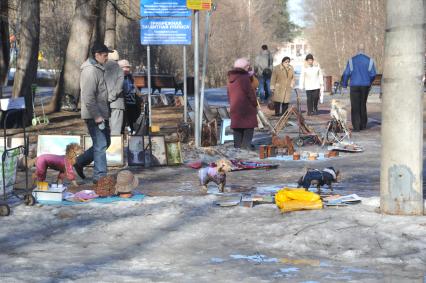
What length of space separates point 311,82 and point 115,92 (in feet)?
38.0

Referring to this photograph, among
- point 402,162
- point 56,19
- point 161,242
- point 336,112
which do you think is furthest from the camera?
point 56,19

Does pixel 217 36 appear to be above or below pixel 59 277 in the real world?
above

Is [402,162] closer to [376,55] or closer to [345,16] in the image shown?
[376,55]

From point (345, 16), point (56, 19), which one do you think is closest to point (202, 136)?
point (56, 19)

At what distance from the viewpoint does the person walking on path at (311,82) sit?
23.9 m

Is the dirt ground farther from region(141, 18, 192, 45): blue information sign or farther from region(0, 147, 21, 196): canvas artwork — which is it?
region(141, 18, 192, 45): blue information sign

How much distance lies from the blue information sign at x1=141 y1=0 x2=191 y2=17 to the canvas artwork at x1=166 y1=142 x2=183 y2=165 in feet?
12.5

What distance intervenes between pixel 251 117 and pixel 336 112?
1.97m

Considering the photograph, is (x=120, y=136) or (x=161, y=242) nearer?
(x=161, y=242)

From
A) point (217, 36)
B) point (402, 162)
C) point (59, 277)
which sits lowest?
point (59, 277)

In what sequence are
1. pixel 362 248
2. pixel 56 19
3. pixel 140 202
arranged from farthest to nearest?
pixel 56 19
pixel 140 202
pixel 362 248

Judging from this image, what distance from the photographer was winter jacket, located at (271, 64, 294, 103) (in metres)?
22.3

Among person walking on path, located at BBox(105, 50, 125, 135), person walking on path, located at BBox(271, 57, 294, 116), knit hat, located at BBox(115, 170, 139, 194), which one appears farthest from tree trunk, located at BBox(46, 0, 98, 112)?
knit hat, located at BBox(115, 170, 139, 194)

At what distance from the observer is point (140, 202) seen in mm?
9234
